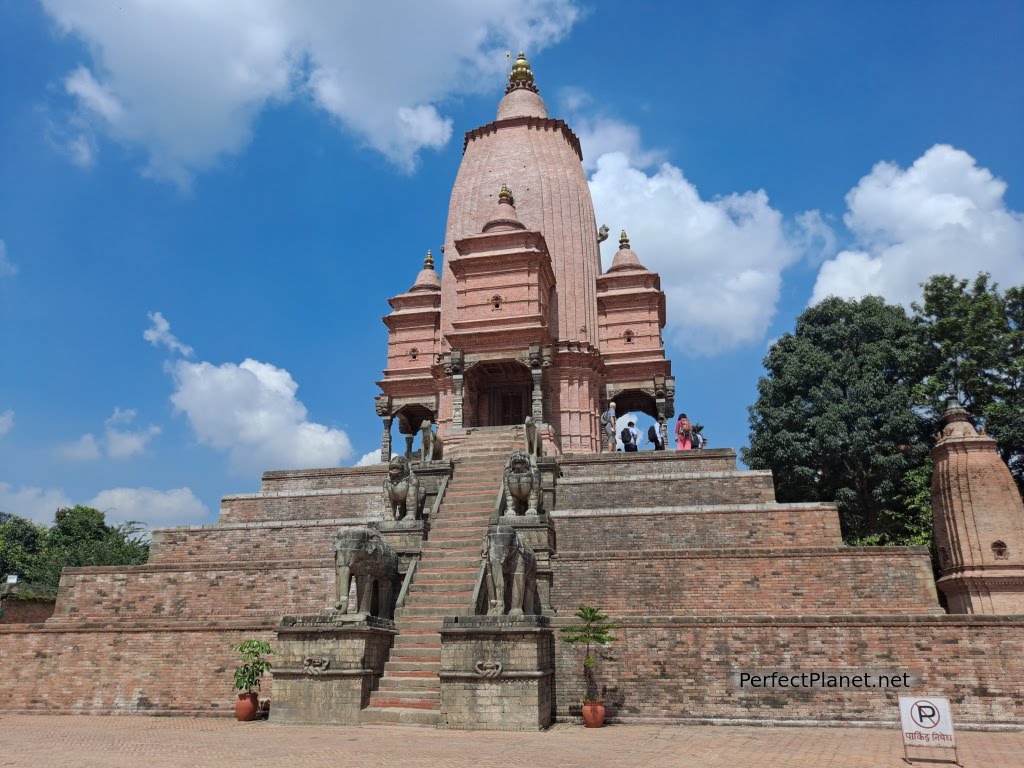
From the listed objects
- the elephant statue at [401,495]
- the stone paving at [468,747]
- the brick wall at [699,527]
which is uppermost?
the elephant statue at [401,495]

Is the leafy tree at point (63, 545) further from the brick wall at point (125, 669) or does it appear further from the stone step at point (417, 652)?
the stone step at point (417, 652)

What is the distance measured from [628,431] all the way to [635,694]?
43.3 feet

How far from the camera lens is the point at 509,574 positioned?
12180 millimetres

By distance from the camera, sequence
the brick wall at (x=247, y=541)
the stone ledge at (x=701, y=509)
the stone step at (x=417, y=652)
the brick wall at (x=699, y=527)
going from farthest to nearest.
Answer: the brick wall at (x=247, y=541), the stone ledge at (x=701, y=509), the brick wall at (x=699, y=527), the stone step at (x=417, y=652)

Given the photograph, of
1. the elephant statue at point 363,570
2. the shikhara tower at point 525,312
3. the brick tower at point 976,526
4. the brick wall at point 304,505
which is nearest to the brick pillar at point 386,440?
the shikhara tower at point 525,312

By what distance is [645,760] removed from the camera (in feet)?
28.2

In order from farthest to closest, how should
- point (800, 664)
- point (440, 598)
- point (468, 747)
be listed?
1. point (440, 598)
2. point (800, 664)
3. point (468, 747)

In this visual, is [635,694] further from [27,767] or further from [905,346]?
[905,346]

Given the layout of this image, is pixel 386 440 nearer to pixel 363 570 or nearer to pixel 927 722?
pixel 363 570

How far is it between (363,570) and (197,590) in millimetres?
5184

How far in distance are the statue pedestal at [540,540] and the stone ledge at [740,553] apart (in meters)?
0.33

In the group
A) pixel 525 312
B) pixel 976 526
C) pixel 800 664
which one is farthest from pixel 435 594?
pixel 525 312

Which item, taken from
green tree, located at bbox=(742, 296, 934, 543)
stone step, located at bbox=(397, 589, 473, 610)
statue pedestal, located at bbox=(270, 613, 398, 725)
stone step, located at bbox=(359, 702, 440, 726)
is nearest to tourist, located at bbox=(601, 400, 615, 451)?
green tree, located at bbox=(742, 296, 934, 543)

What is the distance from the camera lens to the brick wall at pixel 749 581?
13.3 metres
